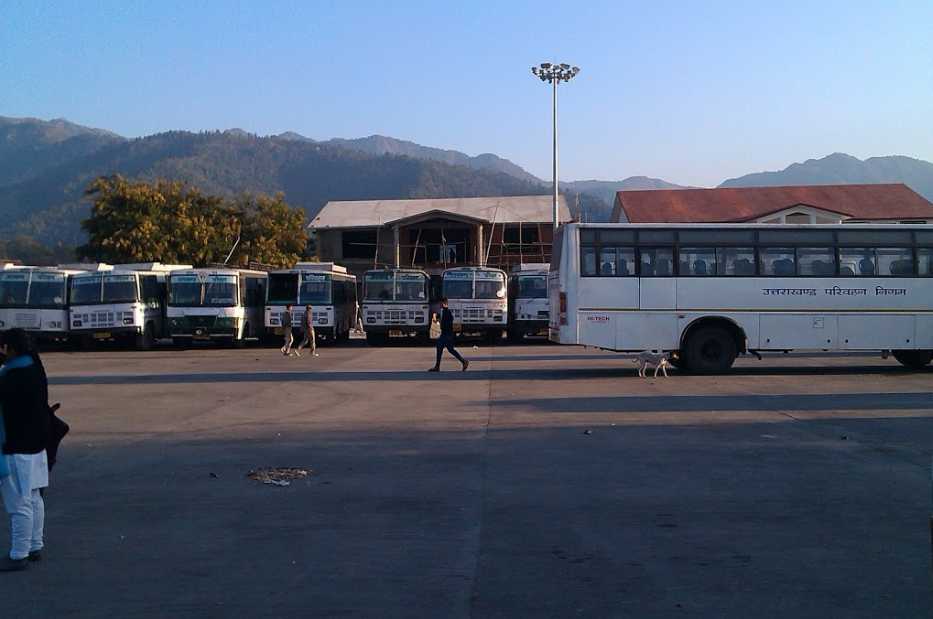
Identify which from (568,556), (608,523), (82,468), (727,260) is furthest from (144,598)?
(727,260)

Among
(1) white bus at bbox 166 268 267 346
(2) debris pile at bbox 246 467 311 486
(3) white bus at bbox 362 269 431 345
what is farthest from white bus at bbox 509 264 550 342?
(2) debris pile at bbox 246 467 311 486

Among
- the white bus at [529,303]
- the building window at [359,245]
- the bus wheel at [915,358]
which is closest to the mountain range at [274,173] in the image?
the building window at [359,245]

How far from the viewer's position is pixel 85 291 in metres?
28.9

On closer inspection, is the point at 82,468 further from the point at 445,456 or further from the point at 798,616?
the point at 798,616

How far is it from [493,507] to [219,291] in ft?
77.2

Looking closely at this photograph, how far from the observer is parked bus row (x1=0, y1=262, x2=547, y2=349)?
2873cm

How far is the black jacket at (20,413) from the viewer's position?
6.26m

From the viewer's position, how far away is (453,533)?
285 inches

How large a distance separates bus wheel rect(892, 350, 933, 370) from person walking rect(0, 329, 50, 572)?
19.2 meters

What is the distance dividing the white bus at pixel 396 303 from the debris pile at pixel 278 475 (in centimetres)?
2078

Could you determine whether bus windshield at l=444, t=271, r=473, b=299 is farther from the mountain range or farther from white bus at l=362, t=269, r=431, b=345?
the mountain range

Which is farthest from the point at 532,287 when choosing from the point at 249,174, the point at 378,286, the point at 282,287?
the point at 249,174

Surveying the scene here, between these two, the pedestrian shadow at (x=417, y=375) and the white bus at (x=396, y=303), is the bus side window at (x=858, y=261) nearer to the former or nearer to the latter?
the pedestrian shadow at (x=417, y=375)

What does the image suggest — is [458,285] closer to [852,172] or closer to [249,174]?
[249,174]
